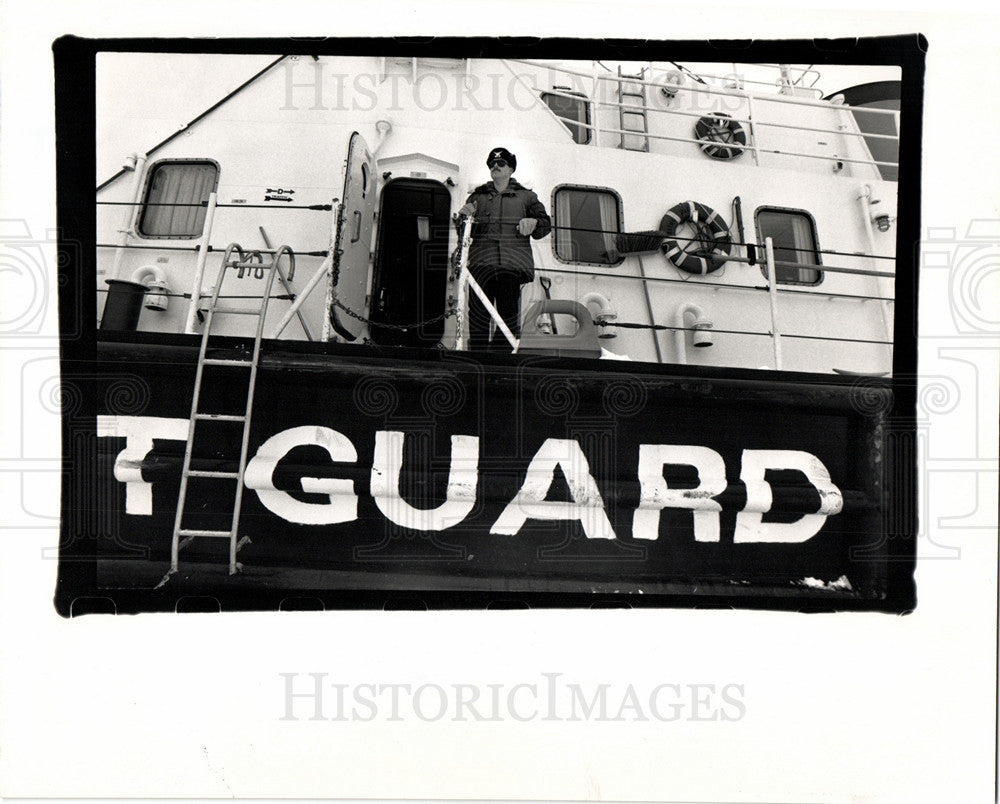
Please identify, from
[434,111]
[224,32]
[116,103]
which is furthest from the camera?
[434,111]

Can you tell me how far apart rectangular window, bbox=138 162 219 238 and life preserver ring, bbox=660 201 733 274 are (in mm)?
3165

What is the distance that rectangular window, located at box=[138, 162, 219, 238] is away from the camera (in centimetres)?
522

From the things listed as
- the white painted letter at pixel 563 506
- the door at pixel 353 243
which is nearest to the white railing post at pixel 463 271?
the door at pixel 353 243

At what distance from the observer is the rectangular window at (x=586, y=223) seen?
541 centimetres

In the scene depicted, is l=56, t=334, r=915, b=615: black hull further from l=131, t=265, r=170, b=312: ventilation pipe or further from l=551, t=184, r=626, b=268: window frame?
l=551, t=184, r=626, b=268: window frame

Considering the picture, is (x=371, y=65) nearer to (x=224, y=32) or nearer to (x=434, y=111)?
(x=434, y=111)

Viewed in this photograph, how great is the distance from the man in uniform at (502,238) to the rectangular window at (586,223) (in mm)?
1152

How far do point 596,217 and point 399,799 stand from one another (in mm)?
4254

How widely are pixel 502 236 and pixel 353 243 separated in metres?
0.96

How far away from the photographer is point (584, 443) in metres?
3.23

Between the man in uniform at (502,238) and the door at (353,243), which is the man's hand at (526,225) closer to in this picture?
the man in uniform at (502,238)

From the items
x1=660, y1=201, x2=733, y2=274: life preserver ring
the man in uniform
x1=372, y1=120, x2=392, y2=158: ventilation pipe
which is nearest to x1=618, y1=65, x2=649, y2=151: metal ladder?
x1=660, y1=201, x2=733, y2=274: life preserver ring

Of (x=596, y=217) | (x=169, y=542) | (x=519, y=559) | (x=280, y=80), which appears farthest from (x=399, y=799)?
(x=280, y=80)

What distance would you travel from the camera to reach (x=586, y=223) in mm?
5629
